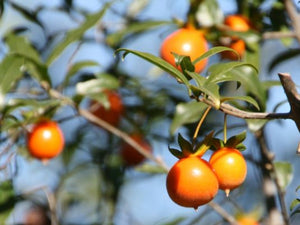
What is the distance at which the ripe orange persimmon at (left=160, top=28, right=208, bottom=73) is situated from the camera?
1572 millimetres

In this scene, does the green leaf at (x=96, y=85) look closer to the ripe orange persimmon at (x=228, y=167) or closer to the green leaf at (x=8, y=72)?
the green leaf at (x=8, y=72)

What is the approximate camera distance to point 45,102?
5.25 feet

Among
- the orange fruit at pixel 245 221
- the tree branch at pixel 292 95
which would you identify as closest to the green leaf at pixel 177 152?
the tree branch at pixel 292 95

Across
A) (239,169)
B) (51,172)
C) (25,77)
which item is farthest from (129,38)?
(239,169)

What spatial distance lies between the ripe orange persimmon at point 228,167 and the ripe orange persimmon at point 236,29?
27.3 inches

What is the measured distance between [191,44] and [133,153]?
25.6 inches

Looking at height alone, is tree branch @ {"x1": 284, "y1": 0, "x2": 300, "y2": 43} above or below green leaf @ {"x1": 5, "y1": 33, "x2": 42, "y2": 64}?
above

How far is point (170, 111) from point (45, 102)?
62cm

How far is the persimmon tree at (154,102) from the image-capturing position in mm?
1085

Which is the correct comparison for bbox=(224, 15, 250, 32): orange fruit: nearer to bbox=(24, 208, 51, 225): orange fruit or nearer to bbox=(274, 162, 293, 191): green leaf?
bbox=(274, 162, 293, 191): green leaf

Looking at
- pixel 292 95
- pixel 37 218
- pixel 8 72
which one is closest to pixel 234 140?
pixel 292 95

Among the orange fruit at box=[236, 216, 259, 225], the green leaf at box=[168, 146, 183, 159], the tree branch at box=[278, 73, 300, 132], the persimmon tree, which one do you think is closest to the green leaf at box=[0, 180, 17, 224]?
the persimmon tree

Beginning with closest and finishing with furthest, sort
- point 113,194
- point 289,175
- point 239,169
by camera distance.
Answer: point 239,169
point 289,175
point 113,194

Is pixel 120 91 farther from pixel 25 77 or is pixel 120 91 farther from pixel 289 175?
pixel 289 175
